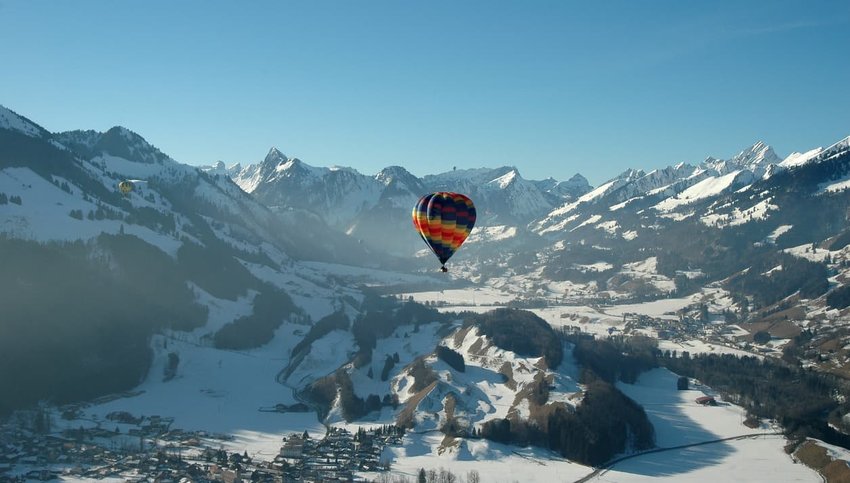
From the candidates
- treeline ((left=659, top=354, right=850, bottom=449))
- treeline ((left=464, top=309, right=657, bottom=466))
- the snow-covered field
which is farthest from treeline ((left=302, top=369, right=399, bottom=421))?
treeline ((left=659, top=354, right=850, bottom=449))

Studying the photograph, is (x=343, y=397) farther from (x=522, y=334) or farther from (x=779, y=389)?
(x=779, y=389)

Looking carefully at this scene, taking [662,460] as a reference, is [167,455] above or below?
below

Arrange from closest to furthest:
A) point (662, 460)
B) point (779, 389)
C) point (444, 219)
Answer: point (444, 219) → point (662, 460) → point (779, 389)

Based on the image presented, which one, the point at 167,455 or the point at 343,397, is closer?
the point at 167,455

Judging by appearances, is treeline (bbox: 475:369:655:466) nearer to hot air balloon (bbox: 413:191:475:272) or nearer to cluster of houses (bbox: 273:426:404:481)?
cluster of houses (bbox: 273:426:404:481)

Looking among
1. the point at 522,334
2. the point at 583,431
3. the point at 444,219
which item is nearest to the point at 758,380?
the point at 522,334

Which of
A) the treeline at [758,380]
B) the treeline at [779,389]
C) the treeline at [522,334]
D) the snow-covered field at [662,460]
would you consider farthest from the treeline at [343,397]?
the treeline at [779,389]
